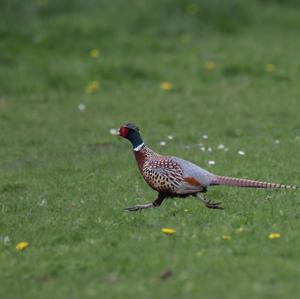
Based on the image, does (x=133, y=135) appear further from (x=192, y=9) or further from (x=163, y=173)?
(x=192, y=9)

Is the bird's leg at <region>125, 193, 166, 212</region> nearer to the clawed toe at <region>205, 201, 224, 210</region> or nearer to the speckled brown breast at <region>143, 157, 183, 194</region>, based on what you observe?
the speckled brown breast at <region>143, 157, 183, 194</region>

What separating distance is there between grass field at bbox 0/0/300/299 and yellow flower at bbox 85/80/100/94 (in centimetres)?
3

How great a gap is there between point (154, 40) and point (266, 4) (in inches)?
181

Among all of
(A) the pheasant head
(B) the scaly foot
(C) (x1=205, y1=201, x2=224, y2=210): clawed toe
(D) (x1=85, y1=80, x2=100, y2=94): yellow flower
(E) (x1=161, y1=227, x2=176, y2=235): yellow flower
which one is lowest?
(D) (x1=85, y1=80, x2=100, y2=94): yellow flower

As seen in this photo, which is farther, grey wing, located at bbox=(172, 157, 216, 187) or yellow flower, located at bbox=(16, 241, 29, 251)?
grey wing, located at bbox=(172, 157, 216, 187)

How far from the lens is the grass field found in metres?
6.71

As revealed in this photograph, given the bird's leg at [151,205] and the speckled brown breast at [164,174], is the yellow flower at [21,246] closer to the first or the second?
the bird's leg at [151,205]

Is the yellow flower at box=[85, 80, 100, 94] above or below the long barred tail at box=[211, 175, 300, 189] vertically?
below

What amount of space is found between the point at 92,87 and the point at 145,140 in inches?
151

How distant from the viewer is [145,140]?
12711mm

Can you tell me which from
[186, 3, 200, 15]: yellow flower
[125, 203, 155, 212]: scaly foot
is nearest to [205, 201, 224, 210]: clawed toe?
[125, 203, 155, 212]: scaly foot

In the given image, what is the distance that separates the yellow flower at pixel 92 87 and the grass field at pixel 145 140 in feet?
0.09

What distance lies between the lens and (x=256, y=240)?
7.32m

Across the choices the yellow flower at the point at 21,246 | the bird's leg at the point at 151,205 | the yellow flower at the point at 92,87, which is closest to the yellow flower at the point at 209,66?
the yellow flower at the point at 92,87
